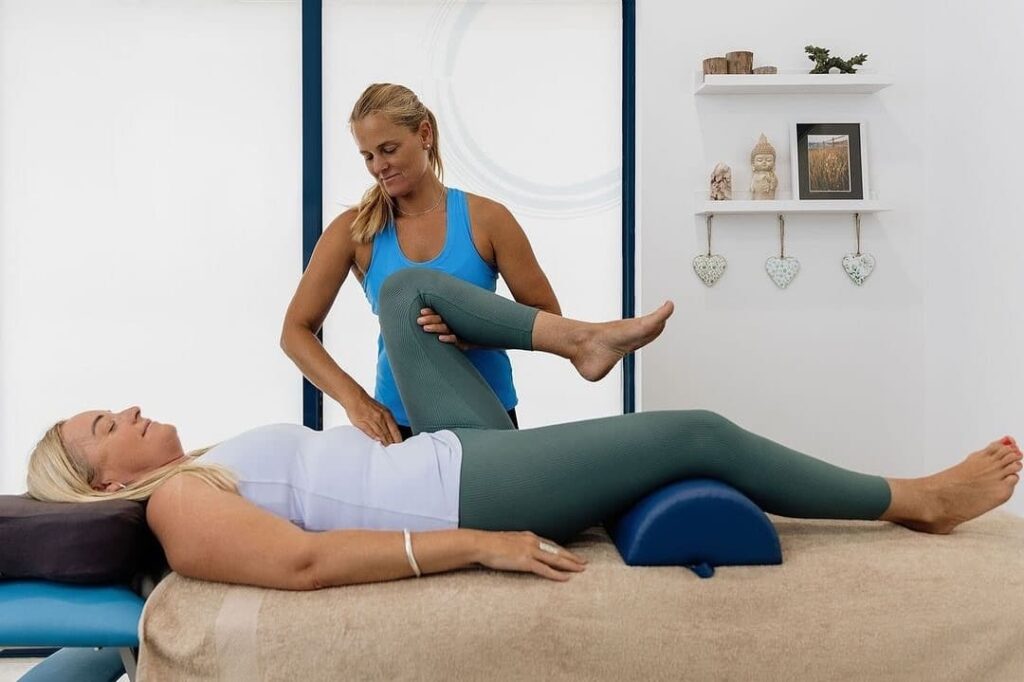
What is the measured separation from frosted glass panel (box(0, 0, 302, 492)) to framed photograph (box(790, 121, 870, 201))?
1.74 meters

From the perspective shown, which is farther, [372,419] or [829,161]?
[829,161]

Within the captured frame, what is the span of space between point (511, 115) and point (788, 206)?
1.02 m

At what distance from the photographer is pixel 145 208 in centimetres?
327

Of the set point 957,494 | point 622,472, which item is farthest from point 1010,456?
point 622,472

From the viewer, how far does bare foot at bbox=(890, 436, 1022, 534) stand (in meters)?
1.75

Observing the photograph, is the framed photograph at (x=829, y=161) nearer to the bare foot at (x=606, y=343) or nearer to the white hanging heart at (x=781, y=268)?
the white hanging heart at (x=781, y=268)

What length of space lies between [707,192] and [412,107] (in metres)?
1.27

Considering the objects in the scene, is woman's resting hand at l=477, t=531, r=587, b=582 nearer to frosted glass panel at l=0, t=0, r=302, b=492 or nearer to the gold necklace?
the gold necklace

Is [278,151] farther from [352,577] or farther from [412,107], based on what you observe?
[352,577]

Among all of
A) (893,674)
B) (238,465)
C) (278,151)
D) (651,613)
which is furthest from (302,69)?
(893,674)

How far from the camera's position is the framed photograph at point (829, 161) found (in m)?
3.11

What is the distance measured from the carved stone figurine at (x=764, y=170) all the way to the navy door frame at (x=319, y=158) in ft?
1.45

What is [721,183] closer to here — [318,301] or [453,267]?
[453,267]

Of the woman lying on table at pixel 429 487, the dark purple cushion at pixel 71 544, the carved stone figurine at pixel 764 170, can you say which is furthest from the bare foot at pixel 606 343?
the carved stone figurine at pixel 764 170
